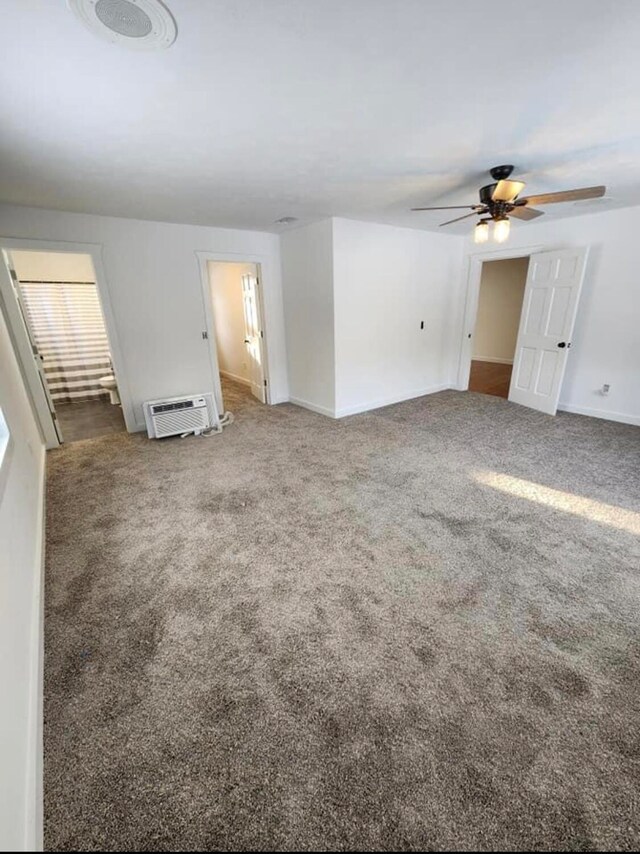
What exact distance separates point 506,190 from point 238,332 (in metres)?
4.58

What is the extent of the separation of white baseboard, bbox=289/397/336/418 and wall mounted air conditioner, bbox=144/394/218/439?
1.35 meters

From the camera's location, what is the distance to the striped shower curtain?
5289 mm

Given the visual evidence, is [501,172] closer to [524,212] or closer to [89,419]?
[524,212]

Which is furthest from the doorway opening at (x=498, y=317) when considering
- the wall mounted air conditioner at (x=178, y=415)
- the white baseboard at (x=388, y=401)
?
the wall mounted air conditioner at (x=178, y=415)

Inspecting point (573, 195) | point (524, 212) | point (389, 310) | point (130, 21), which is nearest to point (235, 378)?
point (389, 310)

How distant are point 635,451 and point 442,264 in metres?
3.35

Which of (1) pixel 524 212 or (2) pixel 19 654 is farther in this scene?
(1) pixel 524 212

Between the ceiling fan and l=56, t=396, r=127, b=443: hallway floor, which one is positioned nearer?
the ceiling fan

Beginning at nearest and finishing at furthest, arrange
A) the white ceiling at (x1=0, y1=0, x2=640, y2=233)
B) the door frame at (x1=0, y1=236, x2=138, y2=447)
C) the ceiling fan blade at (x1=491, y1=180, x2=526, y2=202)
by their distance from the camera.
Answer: the white ceiling at (x1=0, y1=0, x2=640, y2=233)
the ceiling fan blade at (x1=491, y1=180, x2=526, y2=202)
the door frame at (x1=0, y1=236, x2=138, y2=447)

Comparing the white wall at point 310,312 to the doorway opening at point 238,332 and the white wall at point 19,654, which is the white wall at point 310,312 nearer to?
the doorway opening at point 238,332

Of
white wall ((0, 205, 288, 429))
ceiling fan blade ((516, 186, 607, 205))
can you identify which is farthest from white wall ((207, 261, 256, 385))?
ceiling fan blade ((516, 186, 607, 205))

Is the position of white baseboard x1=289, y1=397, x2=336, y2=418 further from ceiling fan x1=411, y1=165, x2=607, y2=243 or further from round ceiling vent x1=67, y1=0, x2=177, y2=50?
round ceiling vent x1=67, y1=0, x2=177, y2=50

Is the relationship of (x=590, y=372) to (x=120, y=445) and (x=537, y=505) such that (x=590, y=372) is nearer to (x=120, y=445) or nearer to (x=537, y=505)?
(x=537, y=505)

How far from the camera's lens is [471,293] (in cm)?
527
